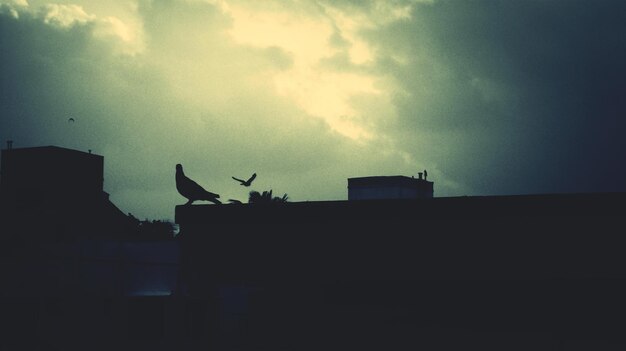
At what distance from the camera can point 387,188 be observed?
20.5 m

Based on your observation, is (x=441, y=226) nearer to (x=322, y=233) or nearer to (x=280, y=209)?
(x=322, y=233)

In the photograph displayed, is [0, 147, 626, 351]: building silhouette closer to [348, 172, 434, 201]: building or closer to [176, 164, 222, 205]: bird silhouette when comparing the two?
[176, 164, 222, 205]: bird silhouette

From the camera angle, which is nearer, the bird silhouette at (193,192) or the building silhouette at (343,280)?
the building silhouette at (343,280)

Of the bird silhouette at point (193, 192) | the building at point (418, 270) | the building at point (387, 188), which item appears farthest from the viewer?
the building at point (387, 188)

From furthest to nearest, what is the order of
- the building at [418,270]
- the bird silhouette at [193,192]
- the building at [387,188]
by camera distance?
the building at [387,188]
the bird silhouette at [193,192]
the building at [418,270]

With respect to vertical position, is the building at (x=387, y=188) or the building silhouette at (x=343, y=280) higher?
the building at (x=387, y=188)

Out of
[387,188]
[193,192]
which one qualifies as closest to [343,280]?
[193,192]

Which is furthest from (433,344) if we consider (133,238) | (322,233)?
(133,238)

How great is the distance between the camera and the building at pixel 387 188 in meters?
20.4

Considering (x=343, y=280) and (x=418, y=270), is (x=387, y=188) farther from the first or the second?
(x=418, y=270)

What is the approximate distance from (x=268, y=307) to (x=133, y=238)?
127 feet

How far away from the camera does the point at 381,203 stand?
11414 millimetres

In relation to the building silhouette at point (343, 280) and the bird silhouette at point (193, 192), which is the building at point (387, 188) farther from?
the building silhouette at point (343, 280)

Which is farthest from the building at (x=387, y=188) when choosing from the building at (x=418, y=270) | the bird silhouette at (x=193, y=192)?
the building at (x=418, y=270)
